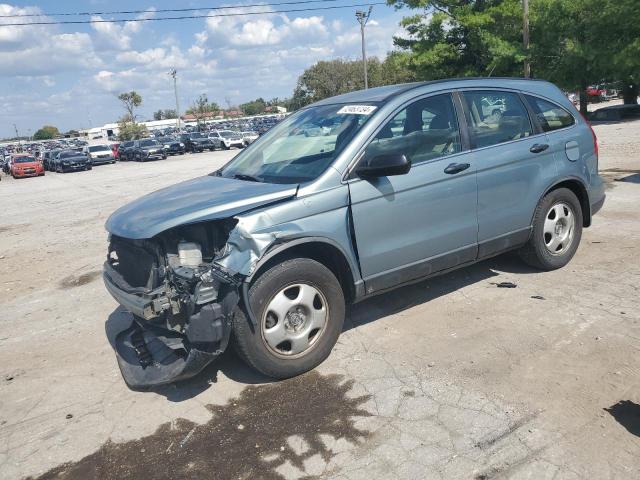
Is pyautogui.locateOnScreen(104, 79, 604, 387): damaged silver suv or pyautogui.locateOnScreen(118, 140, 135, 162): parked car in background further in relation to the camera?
pyautogui.locateOnScreen(118, 140, 135, 162): parked car in background

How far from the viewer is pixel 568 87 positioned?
3047 centimetres

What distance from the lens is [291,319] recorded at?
3797 mm

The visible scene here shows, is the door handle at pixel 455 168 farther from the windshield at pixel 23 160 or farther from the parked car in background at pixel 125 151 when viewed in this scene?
the parked car in background at pixel 125 151

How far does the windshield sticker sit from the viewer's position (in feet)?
13.9

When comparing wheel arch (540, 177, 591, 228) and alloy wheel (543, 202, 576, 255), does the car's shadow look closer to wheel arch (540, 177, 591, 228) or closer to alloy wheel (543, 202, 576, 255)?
alloy wheel (543, 202, 576, 255)

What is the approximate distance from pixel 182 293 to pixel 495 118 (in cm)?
317

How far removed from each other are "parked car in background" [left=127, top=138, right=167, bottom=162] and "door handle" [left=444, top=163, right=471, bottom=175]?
3438 cm

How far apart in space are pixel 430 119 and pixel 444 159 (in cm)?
36

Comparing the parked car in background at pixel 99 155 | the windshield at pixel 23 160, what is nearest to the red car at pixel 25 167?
the windshield at pixel 23 160

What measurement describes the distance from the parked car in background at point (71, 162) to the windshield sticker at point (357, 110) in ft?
107

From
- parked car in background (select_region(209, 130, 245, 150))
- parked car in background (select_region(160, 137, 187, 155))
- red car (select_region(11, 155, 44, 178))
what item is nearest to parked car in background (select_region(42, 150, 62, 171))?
red car (select_region(11, 155, 44, 178))

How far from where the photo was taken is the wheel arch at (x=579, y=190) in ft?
17.3

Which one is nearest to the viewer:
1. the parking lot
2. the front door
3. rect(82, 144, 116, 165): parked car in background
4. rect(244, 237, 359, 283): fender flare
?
the parking lot

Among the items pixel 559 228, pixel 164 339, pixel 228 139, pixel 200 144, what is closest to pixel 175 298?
pixel 164 339
